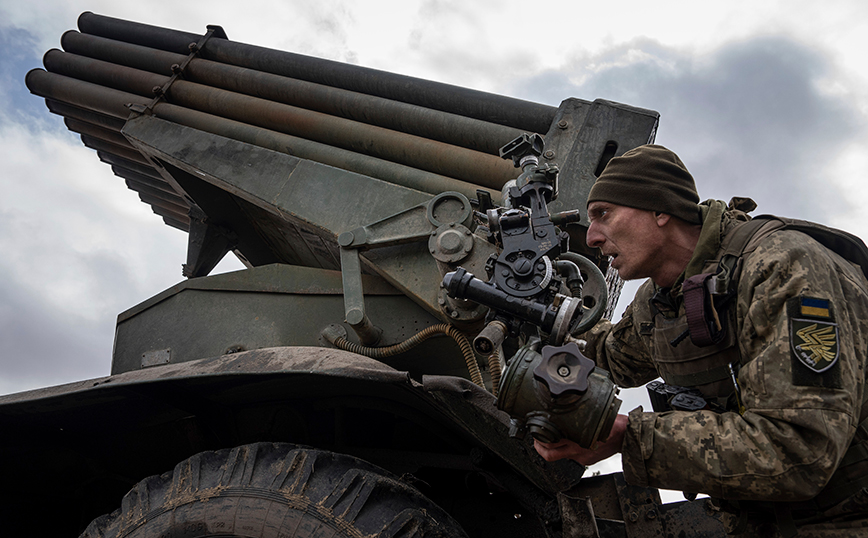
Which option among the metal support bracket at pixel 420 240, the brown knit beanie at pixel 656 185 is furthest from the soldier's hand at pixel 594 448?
the metal support bracket at pixel 420 240

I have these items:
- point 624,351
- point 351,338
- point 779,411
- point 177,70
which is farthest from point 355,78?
point 779,411

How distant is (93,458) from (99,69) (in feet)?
12.1

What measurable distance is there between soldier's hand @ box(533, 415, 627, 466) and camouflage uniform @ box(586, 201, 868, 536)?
23 millimetres

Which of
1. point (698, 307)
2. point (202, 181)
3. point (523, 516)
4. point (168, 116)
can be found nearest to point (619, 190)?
point (698, 307)

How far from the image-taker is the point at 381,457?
238 centimetres

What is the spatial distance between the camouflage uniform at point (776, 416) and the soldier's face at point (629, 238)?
1.20ft

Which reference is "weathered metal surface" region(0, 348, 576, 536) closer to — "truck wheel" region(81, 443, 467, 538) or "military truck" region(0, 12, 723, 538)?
"military truck" region(0, 12, 723, 538)

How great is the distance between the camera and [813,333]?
1351mm

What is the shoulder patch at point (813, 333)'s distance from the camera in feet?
4.31

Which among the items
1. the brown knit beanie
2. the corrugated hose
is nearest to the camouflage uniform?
Answer: the brown knit beanie

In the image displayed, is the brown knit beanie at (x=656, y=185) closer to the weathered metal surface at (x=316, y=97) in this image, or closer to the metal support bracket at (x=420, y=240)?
the metal support bracket at (x=420, y=240)

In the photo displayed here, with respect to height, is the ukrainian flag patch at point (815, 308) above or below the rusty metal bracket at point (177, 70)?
below

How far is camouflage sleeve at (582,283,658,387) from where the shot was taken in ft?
7.39

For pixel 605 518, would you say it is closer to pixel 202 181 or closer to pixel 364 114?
pixel 364 114
